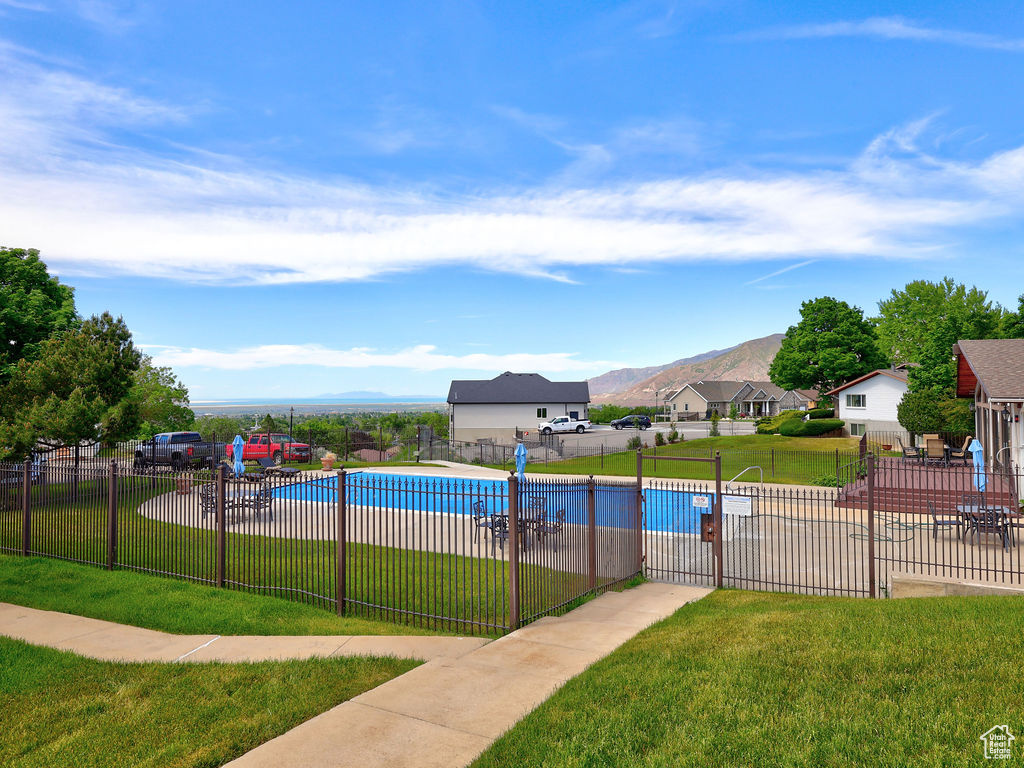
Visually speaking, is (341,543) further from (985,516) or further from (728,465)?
(728,465)

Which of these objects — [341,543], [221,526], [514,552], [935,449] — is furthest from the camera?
[935,449]

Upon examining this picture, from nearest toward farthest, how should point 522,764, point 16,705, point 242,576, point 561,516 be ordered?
point 522,764 < point 16,705 < point 561,516 < point 242,576

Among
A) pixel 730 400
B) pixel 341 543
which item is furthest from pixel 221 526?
pixel 730 400

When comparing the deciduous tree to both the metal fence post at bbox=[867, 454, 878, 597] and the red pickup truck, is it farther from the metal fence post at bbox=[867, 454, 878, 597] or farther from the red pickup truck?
the metal fence post at bbox=[867, 454, 878, 597]

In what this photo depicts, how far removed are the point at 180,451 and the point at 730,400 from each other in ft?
295

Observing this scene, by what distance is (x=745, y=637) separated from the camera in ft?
24.3

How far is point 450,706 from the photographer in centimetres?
609

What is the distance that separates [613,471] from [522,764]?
2792cm

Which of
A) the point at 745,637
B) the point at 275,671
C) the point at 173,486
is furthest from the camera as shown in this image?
the point at 173,486

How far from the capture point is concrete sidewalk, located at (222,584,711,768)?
17.1 ft

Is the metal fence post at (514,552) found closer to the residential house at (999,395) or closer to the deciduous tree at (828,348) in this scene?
the residential house at (999,395)

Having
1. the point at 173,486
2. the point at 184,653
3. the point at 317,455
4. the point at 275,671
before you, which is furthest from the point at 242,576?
the point at 317,455

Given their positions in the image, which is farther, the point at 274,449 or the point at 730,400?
the point at 730,400

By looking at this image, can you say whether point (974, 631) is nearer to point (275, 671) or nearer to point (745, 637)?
point (745, 637)
